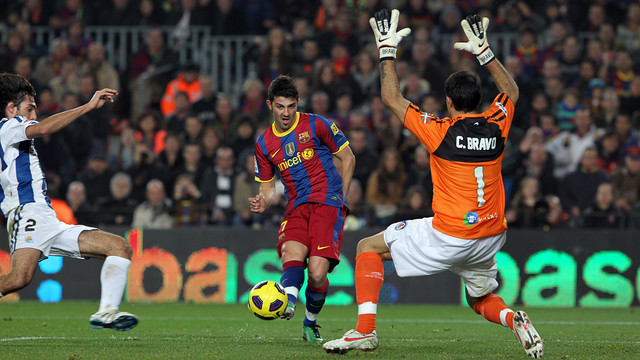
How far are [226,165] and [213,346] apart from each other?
7.32m

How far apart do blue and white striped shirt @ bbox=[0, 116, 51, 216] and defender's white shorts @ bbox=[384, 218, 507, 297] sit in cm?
290

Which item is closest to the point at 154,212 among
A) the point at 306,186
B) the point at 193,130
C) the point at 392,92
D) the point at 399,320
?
the point at 193,130

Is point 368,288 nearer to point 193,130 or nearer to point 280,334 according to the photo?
point 280,334

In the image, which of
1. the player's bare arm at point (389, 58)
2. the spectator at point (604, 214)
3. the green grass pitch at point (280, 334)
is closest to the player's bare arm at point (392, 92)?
the player's bare arm at point (389, 58)

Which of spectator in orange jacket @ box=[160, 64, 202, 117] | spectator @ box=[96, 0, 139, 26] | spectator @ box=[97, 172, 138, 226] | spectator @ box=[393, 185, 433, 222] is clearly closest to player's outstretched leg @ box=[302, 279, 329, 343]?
spectator @ box=[393, 185, 433, 222]

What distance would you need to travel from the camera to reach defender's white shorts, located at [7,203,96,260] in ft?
24.6

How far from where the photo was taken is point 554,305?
13.6 metres

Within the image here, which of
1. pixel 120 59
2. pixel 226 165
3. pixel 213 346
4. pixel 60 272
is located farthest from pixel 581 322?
pixel 120 59

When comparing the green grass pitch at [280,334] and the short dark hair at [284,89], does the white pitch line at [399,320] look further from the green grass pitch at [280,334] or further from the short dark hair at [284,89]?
the short dark hair at [284,89]

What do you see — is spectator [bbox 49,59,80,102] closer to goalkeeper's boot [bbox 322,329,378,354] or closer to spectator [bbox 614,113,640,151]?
spectator [bbox 614,113,640,151]

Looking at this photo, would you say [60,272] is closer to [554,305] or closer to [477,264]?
[554,305]

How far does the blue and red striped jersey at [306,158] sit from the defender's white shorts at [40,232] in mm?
1926

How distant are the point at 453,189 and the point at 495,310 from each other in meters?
1.07

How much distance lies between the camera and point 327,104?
1611 centimetres
